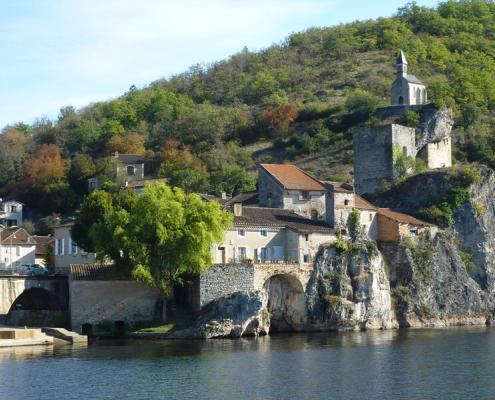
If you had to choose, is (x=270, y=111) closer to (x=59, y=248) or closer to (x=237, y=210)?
(x=59, y=248)

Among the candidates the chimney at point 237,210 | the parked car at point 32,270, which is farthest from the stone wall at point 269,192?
the parked car at point 32,270

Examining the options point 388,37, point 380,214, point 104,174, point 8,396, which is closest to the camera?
point 8,396

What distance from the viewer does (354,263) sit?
2975 inches

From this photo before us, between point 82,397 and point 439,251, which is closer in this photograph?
point 82,397

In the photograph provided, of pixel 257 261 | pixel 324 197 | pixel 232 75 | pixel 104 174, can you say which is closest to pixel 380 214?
pixel 324 197

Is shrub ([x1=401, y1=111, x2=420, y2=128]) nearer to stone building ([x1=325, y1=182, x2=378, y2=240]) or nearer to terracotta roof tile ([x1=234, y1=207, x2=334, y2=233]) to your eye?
stone building ([x1=325, y1=182, x2=378, y2=240])

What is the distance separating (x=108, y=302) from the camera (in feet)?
231

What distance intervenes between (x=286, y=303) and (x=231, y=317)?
682cm

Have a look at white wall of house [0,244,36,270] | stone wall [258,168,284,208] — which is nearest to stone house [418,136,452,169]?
stone wall [258,168,284,208]

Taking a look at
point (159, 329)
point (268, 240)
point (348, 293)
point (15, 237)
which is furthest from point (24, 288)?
point (348, 293)

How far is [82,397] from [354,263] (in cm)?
3353

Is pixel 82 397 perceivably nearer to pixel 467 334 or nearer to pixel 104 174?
pixel 467 334

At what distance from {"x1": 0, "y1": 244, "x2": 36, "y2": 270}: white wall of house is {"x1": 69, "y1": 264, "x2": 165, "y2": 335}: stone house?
854 inches

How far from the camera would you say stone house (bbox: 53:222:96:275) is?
80500 mm
